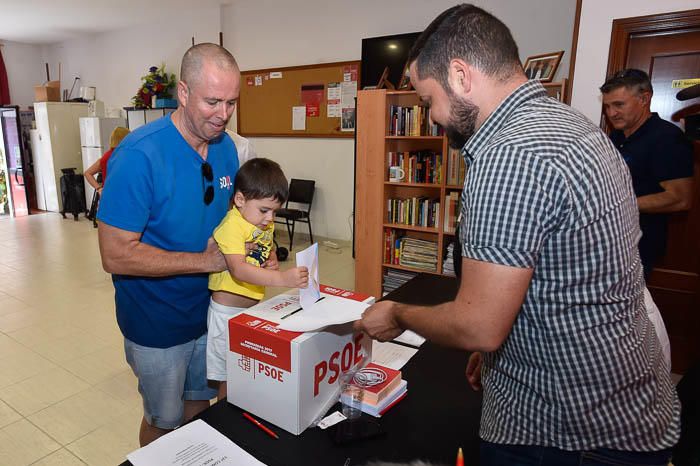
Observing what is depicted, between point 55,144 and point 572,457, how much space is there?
31.6 feet

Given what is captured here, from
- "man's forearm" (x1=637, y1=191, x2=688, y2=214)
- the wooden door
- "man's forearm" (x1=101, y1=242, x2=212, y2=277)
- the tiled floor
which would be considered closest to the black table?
"man's forearm" (x1=101, y1=242, x2=212, y2=277)

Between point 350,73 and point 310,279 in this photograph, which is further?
point 350,73

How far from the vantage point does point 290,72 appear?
6238 mm

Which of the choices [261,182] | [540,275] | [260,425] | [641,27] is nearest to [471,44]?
[540,275]

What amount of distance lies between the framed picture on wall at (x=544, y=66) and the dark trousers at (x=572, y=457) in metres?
3.03

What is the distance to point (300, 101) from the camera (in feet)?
20.4

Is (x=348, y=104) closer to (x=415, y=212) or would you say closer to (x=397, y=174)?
(x=397, y=174)

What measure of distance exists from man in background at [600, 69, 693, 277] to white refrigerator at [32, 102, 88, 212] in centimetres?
889

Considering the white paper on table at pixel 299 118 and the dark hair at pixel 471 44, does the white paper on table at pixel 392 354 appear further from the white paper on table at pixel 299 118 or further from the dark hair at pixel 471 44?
the white paper on table at pixel 299 118

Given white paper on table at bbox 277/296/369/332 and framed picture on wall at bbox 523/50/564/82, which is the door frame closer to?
framed picture on wall at bbox 523/50/564/82

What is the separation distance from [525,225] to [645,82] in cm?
237

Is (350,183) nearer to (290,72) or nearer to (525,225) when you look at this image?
(290,72)

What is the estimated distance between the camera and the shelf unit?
384 cm

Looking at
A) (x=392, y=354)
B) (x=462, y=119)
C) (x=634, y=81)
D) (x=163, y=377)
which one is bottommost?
(x=163, y=377)
